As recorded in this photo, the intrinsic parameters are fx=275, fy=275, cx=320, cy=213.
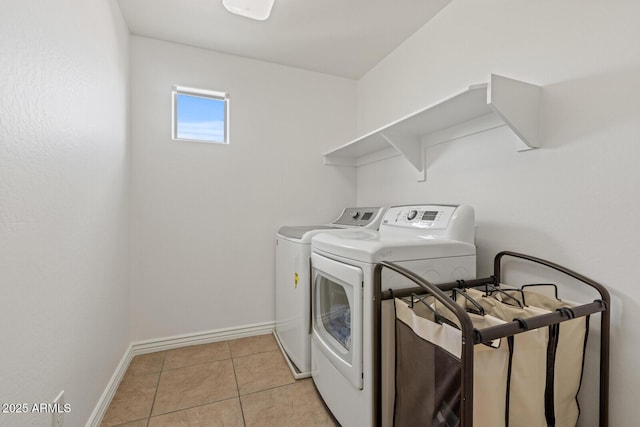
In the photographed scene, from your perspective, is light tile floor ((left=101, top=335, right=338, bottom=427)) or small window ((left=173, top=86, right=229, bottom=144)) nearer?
light tile floor ((left=101, top=335, right=338, bottom=427))

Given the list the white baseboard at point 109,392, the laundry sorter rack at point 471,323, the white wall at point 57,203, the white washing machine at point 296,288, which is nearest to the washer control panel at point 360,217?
the white washing machine at point 296,288

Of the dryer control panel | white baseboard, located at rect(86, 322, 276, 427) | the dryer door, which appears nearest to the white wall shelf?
the dryer control panel

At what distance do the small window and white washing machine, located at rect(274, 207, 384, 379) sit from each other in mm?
1032

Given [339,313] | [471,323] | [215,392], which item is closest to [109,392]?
[215,392]

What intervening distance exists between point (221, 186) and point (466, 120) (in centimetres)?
185

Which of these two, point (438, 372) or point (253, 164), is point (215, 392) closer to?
point (438, 372)

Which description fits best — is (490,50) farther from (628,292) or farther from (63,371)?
(63,371)

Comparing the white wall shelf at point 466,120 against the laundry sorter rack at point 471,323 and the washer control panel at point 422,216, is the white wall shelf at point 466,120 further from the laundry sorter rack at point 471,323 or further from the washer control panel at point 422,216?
the laundry sorter rack at point 471,323

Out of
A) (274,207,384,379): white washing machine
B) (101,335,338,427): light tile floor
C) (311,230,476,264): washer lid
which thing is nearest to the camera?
(311,230,476,264): washer lid

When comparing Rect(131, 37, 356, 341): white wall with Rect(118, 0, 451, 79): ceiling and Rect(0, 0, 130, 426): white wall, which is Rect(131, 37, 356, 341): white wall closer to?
Rect(118, 0, 451, 79): ceiling

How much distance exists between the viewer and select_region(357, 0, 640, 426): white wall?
3.24ft

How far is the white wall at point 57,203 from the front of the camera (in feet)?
2.54

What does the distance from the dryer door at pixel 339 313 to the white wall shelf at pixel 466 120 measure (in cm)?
92

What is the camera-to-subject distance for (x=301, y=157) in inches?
101
